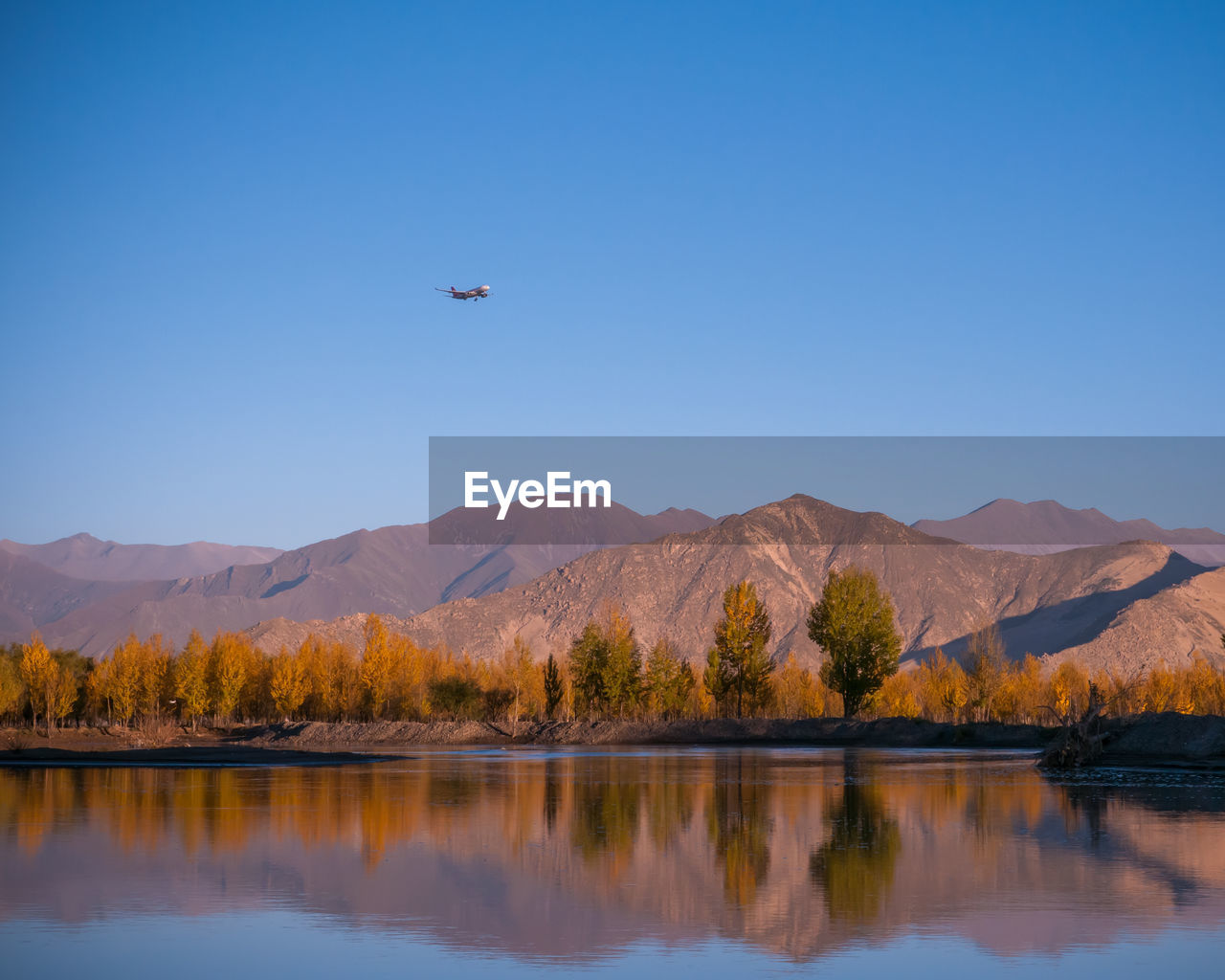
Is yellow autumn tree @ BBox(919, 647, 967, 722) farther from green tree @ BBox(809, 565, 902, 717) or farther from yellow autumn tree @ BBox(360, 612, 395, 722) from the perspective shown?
yellow autumn tree @ BBox(360, 612, 395, 722)

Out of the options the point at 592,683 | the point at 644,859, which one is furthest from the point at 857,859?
the point at 592,683

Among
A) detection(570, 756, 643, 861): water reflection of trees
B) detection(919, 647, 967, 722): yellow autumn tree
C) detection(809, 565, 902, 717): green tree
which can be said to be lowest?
detection(919, 647, 967, 722): yellow autumn tree

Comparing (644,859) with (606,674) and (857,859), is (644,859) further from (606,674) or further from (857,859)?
(606,674)

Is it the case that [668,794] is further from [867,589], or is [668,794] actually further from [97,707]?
[97,707]

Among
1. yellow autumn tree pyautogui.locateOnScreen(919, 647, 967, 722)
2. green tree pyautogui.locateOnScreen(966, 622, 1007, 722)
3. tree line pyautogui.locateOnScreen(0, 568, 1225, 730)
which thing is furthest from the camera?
yellow autumn tree pyautogui.locateOnScreen(919, 647, 967, 722)

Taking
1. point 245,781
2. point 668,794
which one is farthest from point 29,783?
point 668,794

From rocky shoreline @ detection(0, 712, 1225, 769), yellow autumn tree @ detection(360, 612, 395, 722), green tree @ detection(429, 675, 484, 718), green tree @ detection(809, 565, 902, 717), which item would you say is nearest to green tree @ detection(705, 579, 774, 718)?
green tree @ detection(809, 565, 902, 717)
